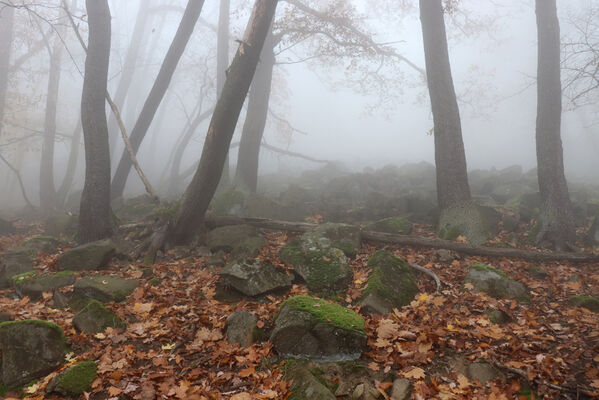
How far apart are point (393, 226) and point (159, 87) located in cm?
992

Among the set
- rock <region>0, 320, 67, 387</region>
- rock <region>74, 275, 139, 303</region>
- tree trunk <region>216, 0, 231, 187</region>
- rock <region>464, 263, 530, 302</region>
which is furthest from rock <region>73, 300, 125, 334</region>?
tree trunk <region>216, 0, 231, 187</region>

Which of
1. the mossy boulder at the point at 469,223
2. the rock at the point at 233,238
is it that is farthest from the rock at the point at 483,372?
the rock at the point at 233,238

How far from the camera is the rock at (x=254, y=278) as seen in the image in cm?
541

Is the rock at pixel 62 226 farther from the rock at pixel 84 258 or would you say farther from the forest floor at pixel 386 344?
the forest floor at pixel 386 344

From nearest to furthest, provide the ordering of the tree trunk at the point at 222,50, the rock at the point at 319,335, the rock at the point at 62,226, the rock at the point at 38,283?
1. the rock at the point at 319,335
2. the rock at the point at 38,283
3. the rock at the point at 62,226
4. the tree trunk at the point at 222,50

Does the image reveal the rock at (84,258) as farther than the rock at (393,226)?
No

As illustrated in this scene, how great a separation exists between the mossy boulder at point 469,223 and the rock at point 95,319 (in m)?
6.40

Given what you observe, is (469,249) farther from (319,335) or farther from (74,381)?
(74,381)

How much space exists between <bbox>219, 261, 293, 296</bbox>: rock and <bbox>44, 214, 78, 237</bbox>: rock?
6539 millimetres

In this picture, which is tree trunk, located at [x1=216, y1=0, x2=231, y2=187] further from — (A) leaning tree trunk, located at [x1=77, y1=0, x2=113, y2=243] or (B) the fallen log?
(B) the fallen log

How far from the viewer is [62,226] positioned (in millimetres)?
9805

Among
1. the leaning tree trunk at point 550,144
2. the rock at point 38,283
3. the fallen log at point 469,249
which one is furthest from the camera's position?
the leaning tree trunk at point 550,144

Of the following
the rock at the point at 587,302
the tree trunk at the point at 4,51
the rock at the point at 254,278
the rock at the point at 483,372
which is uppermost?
the tree trunk at the point at 4,51

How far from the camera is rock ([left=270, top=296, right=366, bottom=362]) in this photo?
3867mm
